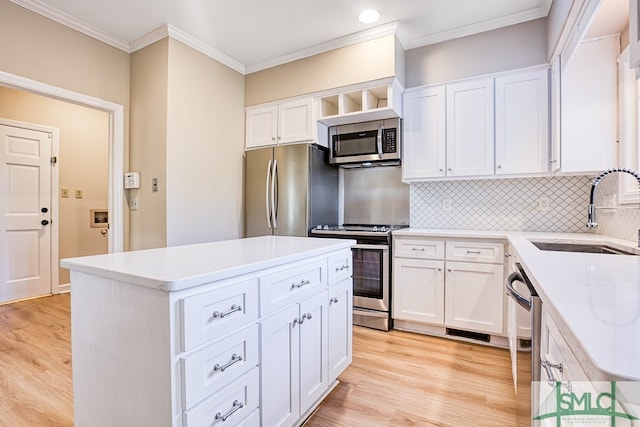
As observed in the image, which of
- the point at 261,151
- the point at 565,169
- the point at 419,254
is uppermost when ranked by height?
the point at 261,151

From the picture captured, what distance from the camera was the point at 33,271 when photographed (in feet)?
12.7

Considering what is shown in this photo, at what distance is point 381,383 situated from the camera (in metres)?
2.03

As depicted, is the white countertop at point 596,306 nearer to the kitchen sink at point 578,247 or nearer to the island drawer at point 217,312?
the kitchen sink at point 578,247

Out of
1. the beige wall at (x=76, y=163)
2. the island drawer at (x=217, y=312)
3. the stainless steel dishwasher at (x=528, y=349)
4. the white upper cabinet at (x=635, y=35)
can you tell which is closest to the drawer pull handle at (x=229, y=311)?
the island drawer at (x=217, y=312)

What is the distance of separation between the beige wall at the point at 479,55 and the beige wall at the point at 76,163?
3.97m

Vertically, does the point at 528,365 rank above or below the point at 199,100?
below

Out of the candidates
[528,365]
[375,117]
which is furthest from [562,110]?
[528,365]

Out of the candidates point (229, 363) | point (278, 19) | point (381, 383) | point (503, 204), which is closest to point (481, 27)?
point (503, 204)

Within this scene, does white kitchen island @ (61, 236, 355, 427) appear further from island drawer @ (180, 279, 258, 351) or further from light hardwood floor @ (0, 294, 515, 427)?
light hardwood floor @ (0, 294, 515, 427)

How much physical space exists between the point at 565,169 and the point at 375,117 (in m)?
1.58

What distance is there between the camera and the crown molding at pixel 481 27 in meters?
2.57

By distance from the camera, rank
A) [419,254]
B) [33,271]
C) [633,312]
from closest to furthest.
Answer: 1. [633,312]
2. [419,254]
3. [33,271]

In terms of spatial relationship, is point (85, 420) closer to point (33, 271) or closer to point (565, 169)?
point (565, 169)

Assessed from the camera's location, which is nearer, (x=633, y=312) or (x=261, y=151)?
(x=633, y=312)
